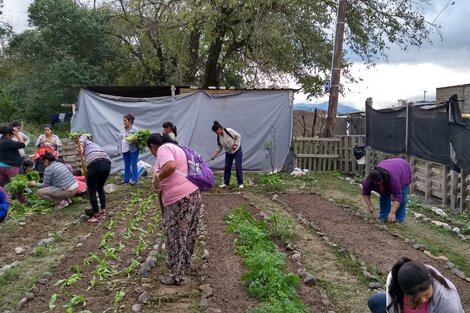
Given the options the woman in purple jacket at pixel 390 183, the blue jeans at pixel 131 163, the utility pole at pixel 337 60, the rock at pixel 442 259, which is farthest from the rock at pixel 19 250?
the utility pole at pixel 337 60

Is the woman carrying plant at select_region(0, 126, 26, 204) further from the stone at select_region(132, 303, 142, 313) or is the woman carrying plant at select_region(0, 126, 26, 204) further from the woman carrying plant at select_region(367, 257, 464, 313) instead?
the woman carrying plant at select_region(367, 257, 464, 313)

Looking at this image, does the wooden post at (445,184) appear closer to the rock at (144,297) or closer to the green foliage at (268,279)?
the green foliage at (268,279)

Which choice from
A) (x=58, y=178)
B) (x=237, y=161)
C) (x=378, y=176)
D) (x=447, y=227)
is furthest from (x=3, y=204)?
(x=447, y=227)

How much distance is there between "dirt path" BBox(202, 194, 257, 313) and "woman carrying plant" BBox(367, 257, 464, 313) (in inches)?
66.1

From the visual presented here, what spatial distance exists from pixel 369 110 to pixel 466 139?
5.38 m

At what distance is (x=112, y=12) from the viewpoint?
71.8ft

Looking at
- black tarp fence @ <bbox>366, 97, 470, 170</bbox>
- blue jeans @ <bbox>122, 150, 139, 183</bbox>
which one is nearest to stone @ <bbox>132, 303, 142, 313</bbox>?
black tarp fence @ <bbox>366, 97, 470, 170</bbox>

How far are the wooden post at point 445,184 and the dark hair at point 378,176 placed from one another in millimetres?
2568

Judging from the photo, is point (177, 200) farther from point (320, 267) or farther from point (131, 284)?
point (320, 267)

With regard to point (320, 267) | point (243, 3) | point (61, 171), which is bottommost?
point (320, 267)

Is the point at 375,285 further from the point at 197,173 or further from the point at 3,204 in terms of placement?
the point at 3,204

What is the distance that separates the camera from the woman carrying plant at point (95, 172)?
8.25 metres

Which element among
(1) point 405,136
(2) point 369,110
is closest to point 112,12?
(2) point 369,110

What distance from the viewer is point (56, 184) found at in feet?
30.6
